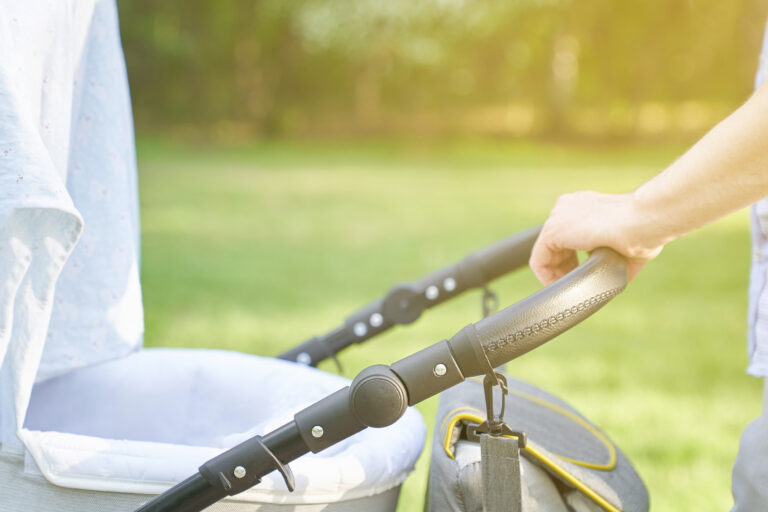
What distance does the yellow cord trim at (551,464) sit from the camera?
37.9 inches

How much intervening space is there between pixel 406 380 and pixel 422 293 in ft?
1.88

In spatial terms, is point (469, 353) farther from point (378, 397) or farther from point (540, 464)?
point (540, 464)

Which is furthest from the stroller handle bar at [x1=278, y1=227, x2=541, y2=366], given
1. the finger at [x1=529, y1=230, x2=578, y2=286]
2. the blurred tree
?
the blurred tree

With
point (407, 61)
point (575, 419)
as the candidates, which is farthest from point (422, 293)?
point (407, 61)

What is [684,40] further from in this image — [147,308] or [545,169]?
[147,308]

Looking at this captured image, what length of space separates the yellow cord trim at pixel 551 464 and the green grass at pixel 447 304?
0.95 metres

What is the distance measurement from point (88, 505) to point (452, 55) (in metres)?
11.2

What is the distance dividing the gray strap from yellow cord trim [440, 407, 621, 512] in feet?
0.35

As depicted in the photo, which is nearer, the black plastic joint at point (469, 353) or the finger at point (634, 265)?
the black plastic joint at point (469, 353)

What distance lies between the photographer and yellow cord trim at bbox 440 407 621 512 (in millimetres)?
962

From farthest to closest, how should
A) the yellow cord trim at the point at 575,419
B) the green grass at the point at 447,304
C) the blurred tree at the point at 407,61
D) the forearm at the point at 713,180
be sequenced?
the blurred tree at the point at 407,61 < the green grass at the point at 447,304 < the yellow cord trim at the point at 575,419 < the forearm at the point at 713,180

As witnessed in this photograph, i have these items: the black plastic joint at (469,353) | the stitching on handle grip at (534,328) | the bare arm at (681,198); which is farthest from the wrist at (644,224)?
the black plastic joint at (469,353)

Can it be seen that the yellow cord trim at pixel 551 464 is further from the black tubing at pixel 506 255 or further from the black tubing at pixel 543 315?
the black tubing at pixel 506 255

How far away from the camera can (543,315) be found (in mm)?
824
